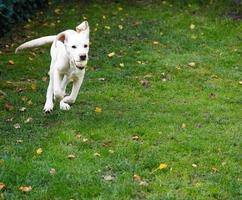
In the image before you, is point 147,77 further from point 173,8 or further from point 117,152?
point 173,8

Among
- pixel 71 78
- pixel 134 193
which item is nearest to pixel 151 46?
pixel 71 78

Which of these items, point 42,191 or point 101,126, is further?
point 101,126

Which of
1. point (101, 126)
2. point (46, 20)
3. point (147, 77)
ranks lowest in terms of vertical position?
point (46, 20)

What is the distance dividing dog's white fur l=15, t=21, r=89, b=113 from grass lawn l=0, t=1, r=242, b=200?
29 centimetres

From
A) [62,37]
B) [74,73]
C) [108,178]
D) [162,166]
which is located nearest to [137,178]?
[108,178]

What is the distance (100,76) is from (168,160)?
425 cm

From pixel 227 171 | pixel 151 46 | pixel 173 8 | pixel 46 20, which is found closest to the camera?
pixel 227 171

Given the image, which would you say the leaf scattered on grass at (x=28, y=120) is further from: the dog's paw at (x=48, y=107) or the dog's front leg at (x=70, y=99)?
the dog's front leg at (x=70, y=99)

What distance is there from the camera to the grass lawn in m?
6.78

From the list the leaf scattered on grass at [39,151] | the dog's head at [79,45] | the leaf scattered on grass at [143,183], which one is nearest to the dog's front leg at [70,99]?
the dog's head at [79,45]

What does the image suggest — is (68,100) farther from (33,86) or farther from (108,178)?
(108,178)

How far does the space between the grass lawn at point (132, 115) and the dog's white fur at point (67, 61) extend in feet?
0.96

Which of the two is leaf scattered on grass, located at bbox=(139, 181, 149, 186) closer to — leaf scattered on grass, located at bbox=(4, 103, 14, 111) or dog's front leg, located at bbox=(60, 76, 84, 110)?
dog's front leg, located at bbox=(60, 76, 84, 110)

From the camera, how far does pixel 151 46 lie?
13.6 m
